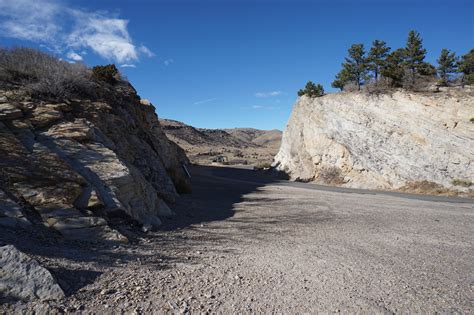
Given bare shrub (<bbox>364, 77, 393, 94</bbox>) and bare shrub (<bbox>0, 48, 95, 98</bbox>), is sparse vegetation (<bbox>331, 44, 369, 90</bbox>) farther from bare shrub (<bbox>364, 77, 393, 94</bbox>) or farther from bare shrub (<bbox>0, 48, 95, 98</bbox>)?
bare shrub (<bbox>0, 48, 95, 98</bbox>)

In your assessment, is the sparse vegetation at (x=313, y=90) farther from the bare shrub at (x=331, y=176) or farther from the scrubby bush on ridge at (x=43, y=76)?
the scrubby bush on ridge at (x=43, y=76)

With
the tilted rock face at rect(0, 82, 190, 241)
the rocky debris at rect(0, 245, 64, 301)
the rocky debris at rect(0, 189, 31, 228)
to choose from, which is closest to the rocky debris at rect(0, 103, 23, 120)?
the tilted rock face at rect(0, 82, 190, 241)

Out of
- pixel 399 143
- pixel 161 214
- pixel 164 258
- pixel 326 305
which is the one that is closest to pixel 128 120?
pixel 161 214

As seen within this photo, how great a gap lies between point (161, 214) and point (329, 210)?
6880 millimetres

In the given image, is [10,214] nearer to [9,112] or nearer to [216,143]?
[9,112]

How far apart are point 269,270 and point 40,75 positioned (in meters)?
10.9

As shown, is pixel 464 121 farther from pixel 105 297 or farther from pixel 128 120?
pixel 105 297

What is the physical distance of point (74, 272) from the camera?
4.43m

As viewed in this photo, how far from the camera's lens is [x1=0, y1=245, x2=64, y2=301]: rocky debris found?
3.60m

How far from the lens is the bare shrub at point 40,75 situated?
33.4ft

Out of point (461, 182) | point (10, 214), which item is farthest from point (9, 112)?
point (461, 182)

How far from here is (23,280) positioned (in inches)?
148

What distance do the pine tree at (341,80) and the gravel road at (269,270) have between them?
24.2m

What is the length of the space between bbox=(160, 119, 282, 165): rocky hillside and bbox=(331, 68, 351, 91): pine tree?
3095 cm
